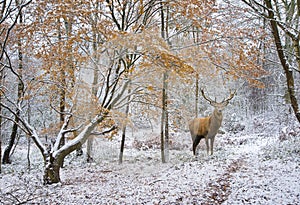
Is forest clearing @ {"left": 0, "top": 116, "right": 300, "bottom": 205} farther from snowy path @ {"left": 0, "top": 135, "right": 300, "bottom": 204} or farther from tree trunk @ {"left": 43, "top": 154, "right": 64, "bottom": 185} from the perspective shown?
tree trunk @ {"left": 43, "top": 154, "right": 64, "bottom": 185}

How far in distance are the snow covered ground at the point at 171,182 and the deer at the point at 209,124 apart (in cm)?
101

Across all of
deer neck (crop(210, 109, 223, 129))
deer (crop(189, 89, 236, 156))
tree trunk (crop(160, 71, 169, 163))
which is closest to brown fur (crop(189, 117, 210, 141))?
deer (crop(189, 89, 236, 156))

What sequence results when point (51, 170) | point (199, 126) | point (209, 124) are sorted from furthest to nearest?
point (199, 126), point (209, 124), point (51, 170)

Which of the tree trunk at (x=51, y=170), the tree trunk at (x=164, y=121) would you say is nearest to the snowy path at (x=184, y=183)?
the tree trunk at (x=51, y=170)

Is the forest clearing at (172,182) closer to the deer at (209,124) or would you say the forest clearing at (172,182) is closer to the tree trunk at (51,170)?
the tree trunk at (51,170)

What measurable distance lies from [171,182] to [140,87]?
12.0 feet

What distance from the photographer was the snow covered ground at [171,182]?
5965 mm

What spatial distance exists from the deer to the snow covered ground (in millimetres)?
1005

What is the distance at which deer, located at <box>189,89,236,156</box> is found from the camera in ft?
38.6

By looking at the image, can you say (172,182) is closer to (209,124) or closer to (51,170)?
(51,170)

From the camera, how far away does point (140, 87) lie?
9984mm

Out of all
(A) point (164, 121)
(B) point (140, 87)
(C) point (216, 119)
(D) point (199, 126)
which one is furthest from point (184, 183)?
(D) point (199, 126)

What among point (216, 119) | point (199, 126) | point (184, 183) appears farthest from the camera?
point (199, 126)

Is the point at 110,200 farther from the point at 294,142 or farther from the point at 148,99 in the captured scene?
the point at 294,142
